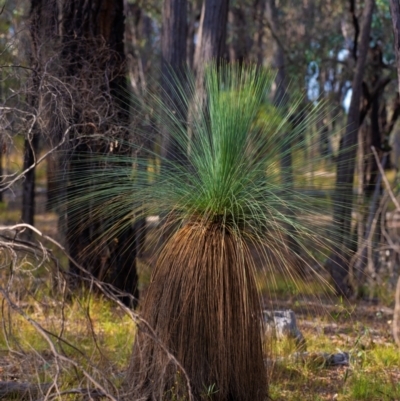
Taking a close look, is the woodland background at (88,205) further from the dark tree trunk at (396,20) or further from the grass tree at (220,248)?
the dark tree trunk at (396,20)

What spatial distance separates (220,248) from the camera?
4.58 metres

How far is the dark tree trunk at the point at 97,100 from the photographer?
5.95 m

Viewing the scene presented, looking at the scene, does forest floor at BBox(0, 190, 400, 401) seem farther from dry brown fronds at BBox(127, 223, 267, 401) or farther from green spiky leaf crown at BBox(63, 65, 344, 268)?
green spiky leaf crown at BBox(63, 65, 344, 268)

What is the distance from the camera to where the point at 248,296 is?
462 cm

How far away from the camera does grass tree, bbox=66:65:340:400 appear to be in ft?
14.9

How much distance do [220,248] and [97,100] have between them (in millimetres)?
2224

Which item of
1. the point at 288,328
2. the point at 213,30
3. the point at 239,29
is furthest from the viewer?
the point at 239,29

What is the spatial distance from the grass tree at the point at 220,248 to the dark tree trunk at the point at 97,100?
89cm

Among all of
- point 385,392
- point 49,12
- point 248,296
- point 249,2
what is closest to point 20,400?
point 248,296

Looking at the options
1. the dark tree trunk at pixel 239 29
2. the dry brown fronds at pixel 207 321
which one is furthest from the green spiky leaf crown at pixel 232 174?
the dark tree trunk at pixel 239 29

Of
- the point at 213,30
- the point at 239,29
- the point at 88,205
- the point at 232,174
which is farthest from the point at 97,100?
the point at 239,29

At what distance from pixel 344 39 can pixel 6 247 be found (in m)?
12.5

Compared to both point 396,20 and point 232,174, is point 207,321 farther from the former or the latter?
point 396,20

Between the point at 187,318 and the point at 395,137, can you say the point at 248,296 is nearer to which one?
the point at 187,318
